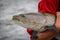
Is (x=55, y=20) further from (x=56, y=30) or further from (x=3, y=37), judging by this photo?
(x=3, y=37)

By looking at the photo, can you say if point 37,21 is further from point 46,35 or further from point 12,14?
point 12,14

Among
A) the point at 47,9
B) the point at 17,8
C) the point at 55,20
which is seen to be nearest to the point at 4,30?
the point at 17,8

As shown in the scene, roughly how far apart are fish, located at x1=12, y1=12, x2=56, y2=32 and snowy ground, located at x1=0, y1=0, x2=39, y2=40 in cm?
95

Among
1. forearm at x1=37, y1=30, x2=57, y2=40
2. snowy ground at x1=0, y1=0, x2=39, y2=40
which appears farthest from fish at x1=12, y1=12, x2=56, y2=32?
snowy ground at x1=0, y1=0, x2=39, y2=40

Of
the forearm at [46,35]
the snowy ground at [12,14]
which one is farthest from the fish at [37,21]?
the snowy ground at [12,14]

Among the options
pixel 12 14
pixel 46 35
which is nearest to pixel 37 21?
pixel 46 35

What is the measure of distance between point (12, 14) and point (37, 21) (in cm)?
156

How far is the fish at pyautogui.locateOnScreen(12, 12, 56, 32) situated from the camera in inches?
32.2

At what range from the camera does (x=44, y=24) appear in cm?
83

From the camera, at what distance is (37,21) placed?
2.78 feet

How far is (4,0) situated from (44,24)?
230cm

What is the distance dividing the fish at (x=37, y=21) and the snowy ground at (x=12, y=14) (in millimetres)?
947

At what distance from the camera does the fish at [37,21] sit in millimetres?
817

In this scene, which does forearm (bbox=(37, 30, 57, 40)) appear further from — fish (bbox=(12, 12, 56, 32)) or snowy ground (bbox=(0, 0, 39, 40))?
snowy ground (bbox=(0, 0, 39, 40))
